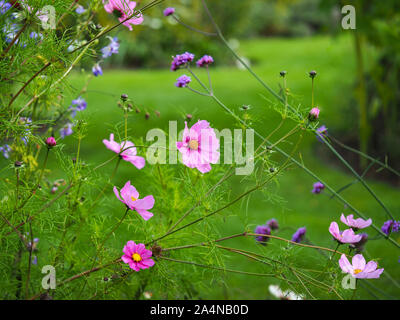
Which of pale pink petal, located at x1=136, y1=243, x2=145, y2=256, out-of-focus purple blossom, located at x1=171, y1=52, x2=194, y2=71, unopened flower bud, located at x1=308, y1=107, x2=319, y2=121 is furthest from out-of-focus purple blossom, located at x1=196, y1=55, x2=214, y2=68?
pale pink petal, located at x1=136, y1=243, x2=145, y2=256

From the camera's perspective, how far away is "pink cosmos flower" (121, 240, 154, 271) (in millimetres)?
740

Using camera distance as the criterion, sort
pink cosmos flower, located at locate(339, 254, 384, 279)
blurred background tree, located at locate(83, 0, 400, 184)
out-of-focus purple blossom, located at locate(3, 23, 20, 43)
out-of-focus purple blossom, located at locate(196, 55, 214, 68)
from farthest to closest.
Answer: blurred background tree, located at locate(83, 0, 400, 184) → out-of-focus purple blossom, located at locate(196, 55, 214, 68) → out-of-focus purple blossom, located at locate(3, 23, 20, 43) → pink cosmos flower, located at locate(339, 254, 384, 279)

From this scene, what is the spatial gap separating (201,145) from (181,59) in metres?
0.24

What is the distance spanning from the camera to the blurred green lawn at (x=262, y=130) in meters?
1.59

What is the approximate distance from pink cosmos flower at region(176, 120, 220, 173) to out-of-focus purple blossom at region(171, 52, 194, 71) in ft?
0.68

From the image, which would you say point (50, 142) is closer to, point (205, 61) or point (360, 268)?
point (205, 61)

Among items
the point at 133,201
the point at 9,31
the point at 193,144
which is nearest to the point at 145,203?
the point at 133,201

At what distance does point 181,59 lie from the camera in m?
0.92

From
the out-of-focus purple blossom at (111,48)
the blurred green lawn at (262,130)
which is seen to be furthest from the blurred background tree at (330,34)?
the blurred green lawn at (262,130)

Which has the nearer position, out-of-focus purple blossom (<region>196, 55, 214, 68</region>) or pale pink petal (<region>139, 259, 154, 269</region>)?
pale pink petal (<region>139, 259, 154, 269</region>)

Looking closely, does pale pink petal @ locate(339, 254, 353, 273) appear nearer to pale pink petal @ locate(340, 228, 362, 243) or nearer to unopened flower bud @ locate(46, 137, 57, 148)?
pale pink petal @ locate(340, 228, 362, 243)

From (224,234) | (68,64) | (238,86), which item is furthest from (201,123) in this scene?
(238,86)
